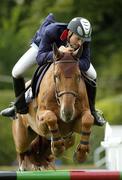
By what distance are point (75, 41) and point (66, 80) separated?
635mm

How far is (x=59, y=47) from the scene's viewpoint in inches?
421

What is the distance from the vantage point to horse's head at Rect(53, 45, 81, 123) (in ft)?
32.2

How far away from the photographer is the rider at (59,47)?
10414 mm

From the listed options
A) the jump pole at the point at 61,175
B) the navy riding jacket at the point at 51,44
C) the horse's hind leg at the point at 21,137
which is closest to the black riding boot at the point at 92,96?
the navy riding jacket at the point at 51,44

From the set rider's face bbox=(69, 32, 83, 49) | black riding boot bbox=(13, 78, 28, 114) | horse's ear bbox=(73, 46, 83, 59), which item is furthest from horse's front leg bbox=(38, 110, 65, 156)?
black riding boot bbox=(13, 78, 28, 114)

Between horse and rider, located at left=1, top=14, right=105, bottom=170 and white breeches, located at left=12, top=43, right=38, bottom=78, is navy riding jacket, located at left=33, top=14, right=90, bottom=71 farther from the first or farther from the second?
white breeches, located at left=12, top=43, right=38, bottom=78

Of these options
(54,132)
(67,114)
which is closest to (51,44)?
(54,132)

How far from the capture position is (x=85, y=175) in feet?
28.3

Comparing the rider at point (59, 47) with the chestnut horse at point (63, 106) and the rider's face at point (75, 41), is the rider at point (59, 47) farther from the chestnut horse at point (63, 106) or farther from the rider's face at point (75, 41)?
the chestnut horse at point (63, 106)

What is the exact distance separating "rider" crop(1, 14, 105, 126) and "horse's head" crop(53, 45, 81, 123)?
0.17 m

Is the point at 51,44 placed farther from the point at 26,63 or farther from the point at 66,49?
the point at 26,63

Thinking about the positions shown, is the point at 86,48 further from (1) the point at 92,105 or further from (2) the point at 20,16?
(2) the point at 20,16

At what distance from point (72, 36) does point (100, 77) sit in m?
22.4

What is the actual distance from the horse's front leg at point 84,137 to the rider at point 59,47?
65 centimetres
